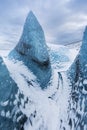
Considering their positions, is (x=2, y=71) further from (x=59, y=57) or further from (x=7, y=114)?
(x=59, y=57)

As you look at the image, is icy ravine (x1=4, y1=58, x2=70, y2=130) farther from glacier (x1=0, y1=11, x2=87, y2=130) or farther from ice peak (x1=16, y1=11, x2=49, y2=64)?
ice peak (x1=16, y1=11, x2=49, y2=64)

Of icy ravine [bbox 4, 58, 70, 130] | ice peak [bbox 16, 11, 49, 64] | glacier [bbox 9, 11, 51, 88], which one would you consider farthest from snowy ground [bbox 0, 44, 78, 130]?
ice peak [bbox 16, 11, 49, 64]

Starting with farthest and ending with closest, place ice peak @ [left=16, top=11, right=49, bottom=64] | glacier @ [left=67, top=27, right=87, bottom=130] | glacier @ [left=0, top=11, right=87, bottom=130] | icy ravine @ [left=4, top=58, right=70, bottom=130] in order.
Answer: ice peak @ [left=16, top=11, right=49, bottom=64]
icy ravine @ [left=4, top=58, right=70, bottom=130]
glacier @ [left=0, top=11, right=87, bottom=130]
glacier @ [left=67, top=27, right=87, bottom=130]

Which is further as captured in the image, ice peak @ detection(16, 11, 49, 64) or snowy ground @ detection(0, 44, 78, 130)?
ice peak @ detection(16, 11, 49, 64)

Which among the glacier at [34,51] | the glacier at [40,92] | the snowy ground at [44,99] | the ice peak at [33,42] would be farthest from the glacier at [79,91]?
the ice peak at [33,42]

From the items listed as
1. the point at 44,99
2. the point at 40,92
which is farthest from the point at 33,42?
the point at 44,99
